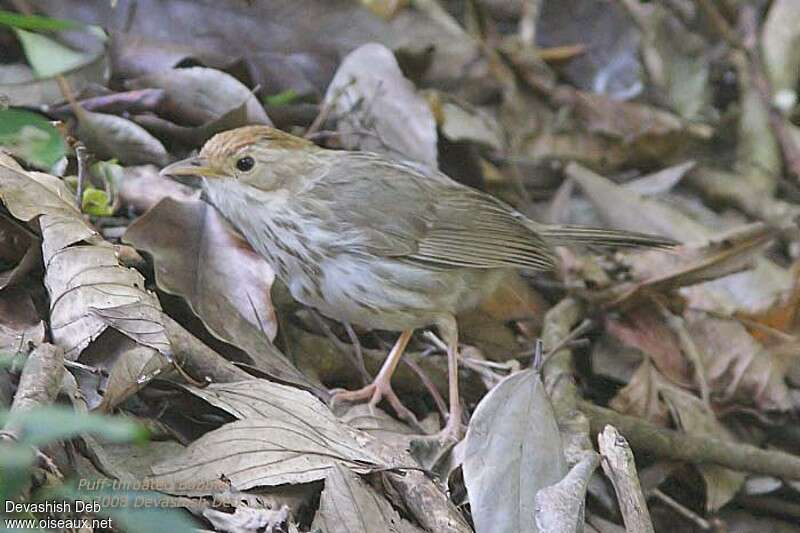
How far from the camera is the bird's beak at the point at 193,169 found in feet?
11.5

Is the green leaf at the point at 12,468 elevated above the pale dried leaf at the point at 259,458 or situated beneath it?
elevated above

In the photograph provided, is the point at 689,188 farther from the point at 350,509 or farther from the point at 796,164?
the point at 350,509

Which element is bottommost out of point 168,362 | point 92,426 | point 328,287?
point 328,287

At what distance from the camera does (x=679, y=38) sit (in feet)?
20.9

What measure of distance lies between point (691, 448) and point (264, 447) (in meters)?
1.69

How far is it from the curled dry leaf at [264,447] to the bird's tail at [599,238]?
56.5 inches

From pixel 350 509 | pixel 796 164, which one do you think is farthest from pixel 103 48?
pixel 796 164

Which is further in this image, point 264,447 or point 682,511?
point 682,511

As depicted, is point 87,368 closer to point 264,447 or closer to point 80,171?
point 264,447

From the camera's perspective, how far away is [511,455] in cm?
293

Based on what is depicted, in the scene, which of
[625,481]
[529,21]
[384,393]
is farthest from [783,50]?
[625,481]

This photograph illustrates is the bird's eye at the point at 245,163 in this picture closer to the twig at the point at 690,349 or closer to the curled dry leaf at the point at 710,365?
the curled dry leaf at the point at 710,365

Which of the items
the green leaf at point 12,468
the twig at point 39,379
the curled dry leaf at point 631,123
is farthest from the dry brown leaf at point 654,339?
the green leaf at point 12,468

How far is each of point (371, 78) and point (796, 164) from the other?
94.6 inches
